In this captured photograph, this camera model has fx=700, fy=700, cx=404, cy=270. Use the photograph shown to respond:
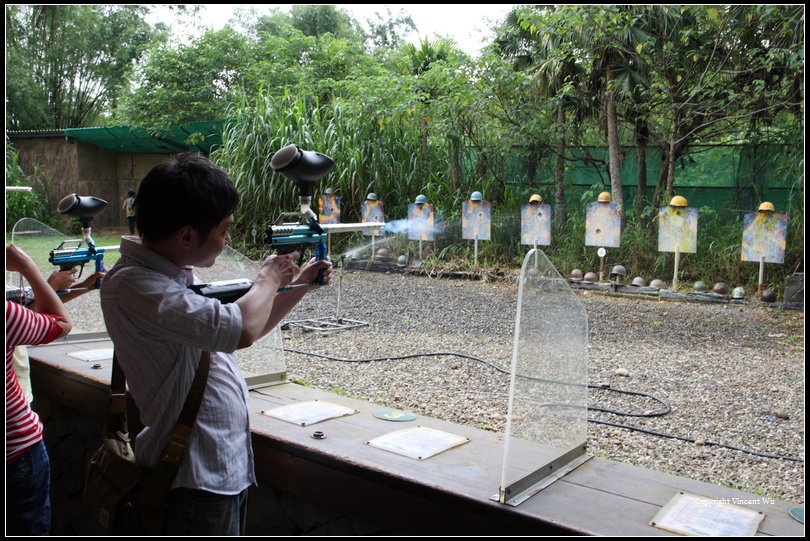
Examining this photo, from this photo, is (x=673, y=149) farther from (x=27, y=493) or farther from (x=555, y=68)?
(x=27, y=493)

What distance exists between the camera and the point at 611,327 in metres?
4.13

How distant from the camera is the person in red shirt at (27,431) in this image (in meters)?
1.19

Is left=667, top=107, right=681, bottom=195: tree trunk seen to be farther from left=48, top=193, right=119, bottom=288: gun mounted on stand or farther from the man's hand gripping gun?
the man's hand gripping gun

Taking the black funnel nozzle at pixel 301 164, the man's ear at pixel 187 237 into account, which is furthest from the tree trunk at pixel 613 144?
the man's ear at pixel 187 237

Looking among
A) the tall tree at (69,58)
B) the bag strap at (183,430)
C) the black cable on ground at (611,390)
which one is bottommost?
the black cable on ground at (611,390)

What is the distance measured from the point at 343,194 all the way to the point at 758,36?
3888mm

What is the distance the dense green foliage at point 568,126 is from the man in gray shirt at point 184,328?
507 centimetres

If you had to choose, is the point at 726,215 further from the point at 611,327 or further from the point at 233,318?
the point at 233,318

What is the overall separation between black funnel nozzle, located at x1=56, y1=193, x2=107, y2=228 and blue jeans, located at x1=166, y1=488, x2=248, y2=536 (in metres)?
1.09

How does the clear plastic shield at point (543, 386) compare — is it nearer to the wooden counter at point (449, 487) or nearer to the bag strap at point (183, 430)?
the wooden counter at point (449, 487)

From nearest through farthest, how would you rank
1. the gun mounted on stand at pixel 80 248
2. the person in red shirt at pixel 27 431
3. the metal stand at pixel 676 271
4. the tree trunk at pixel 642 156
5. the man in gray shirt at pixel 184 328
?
the man in gray shirt at pixel 184 328 → the person in red shirt at pixel 27 431 → the gun mounted on stand at pixel 80 248 → the metal stand at pixel 676 271 → the tree trunk at pixel 642 156

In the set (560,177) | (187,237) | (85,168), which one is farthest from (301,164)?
(85,168)

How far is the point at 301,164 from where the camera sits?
1208 mm

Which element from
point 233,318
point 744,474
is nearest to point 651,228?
point 744,474
